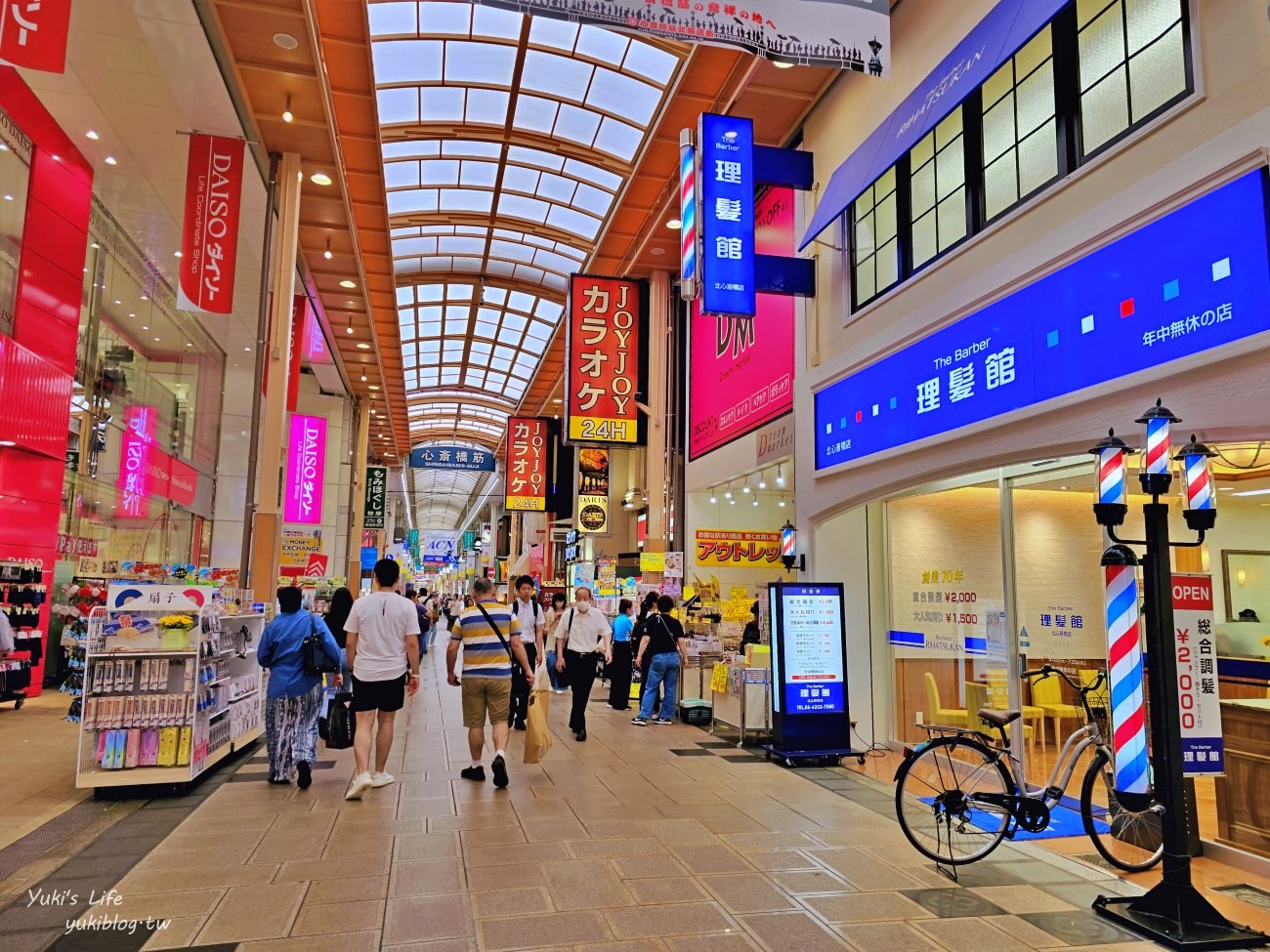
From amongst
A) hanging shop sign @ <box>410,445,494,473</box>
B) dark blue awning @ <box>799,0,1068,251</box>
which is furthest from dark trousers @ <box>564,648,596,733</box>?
hanging shop sign @ <box>410,445,494,473</box>

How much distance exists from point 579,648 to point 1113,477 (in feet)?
18.2

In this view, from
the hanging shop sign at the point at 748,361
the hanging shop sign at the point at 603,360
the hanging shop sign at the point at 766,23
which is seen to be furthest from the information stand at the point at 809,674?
the hanging shop sign at the point at 603,360

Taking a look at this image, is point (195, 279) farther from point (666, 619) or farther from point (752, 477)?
point (752, 477)

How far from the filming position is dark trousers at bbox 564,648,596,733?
834cm

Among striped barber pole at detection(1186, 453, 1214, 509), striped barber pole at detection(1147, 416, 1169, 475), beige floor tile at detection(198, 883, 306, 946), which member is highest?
striped barber pole at detection(1147, 416, 1169, 475)

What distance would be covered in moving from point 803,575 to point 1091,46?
5535mm

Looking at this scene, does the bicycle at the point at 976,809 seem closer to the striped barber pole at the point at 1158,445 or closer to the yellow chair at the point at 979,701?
the striped barber pole at the point at 1158,445

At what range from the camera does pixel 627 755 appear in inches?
295

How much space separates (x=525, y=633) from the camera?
873cm

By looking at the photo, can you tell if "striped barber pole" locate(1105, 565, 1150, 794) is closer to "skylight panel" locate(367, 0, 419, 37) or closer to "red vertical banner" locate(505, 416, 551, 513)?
"skylight panel" locate(367, 0, 419, 37)

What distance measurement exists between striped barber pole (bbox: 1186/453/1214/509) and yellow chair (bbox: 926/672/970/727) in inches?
153

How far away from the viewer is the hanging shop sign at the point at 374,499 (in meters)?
29.0

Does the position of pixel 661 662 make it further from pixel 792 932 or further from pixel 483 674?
pixel 792 932

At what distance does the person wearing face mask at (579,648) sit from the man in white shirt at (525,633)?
0.79ft
